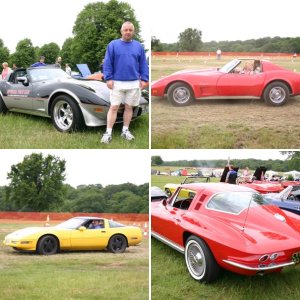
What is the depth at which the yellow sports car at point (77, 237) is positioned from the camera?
14.0ft

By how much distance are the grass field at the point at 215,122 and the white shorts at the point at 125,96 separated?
10.5 inches

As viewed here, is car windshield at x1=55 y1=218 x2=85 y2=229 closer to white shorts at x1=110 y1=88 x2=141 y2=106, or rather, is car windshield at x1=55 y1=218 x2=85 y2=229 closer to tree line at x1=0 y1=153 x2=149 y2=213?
tree line at x1=0 y1=153 x2=149 y2=213

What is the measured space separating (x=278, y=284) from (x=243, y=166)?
145 centimetres

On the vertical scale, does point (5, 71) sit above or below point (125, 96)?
above

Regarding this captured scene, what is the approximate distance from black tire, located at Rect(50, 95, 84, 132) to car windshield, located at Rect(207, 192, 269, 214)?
174cm

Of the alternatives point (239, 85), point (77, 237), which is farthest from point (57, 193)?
point (239, 85)

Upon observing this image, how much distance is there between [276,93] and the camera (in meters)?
4.48

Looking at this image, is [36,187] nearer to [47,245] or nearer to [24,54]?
[47,245]

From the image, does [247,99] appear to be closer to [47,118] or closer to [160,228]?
[160,228]

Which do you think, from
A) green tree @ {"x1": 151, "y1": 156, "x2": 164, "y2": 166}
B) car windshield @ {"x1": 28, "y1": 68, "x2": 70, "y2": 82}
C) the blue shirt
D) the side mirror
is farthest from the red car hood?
the side mirror

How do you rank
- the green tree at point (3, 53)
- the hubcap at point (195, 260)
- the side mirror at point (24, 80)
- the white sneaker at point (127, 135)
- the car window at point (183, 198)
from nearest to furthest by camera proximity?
the hubcap at point (195, 260) → the car window at point (183, 198) → the white sneaker at point (127, 135) → the green tree at point (3, 53) → the side mirror at point (24, 80)

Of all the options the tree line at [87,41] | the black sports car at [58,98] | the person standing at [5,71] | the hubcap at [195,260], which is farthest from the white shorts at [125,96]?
the hubcap at [195,260]

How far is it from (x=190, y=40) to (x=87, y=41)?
128cm

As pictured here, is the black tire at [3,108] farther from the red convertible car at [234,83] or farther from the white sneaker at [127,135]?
the red convertible car at [234,83]
